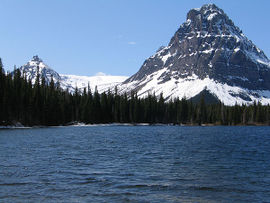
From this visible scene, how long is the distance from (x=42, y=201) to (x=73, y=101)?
158 meters

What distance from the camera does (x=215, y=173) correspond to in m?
28.6

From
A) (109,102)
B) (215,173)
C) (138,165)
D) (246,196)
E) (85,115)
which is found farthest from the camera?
(109,102)

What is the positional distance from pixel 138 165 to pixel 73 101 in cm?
14632

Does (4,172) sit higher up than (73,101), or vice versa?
(73,101)

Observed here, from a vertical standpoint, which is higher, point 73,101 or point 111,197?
point 73,101

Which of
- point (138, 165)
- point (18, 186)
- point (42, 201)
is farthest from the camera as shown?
point (138, 165)

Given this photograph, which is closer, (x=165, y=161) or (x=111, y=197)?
(x=111, y=197)

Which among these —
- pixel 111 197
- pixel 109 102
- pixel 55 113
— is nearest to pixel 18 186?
pixel 111 197

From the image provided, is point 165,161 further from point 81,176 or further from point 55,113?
point 55,113

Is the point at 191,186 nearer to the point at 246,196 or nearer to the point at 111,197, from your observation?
the point at 246,196

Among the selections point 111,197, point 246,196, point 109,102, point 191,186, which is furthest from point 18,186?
point 109,102

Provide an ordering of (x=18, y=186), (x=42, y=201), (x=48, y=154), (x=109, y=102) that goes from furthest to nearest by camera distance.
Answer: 1. (x=109, y=102)
2. (x=48, y=154)
3. (x=18, y=186)
4. (x=42, y=201)

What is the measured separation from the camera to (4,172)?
27016 millimetres

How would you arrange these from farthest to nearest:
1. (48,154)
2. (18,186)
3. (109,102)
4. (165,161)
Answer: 1. (109,102)
2. (48,154)
3. (165,161)
4. (18,186)
